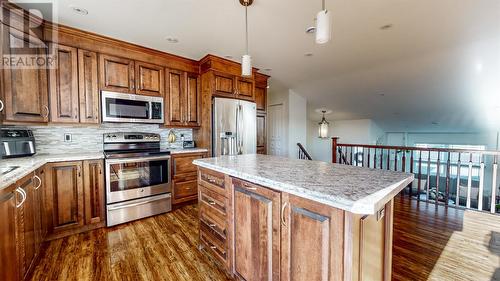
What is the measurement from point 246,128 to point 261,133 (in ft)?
2.96

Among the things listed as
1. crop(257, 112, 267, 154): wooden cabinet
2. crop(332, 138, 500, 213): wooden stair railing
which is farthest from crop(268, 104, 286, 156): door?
crop(332, 138, 500, 213): wooden stair railing

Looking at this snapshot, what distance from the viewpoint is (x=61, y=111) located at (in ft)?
8.24

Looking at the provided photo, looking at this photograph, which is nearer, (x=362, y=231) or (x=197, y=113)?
(x=362, y=231)

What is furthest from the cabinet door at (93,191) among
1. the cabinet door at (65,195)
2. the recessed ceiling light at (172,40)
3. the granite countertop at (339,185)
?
the granite countertop at (339,185)

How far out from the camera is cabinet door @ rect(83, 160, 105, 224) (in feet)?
8.06

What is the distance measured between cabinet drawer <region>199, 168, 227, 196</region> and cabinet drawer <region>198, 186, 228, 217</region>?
5 cm

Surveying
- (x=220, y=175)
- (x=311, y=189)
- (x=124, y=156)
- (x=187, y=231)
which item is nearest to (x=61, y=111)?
(x=124, y=156)

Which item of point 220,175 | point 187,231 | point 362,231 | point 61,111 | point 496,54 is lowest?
point 187,231

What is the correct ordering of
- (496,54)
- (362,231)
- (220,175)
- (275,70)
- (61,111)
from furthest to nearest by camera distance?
(275,70) → (496,54) → (61,111) → (220,175) → (362,231)

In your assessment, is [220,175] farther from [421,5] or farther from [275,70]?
[275,70]

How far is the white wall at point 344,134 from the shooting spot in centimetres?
725

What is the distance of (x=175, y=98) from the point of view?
11.2 feet

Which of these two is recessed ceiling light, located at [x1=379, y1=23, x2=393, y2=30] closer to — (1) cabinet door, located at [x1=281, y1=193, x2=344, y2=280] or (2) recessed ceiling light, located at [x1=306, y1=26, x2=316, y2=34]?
(2) recessed ceiling light, located at [x1=306, y1=26, x2=316, y2=34]

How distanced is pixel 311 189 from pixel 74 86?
3.13m
